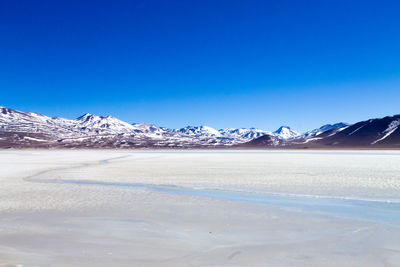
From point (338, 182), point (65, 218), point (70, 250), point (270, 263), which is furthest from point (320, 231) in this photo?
point (338, 182)

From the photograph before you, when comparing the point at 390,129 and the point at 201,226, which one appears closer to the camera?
the point at 201,226

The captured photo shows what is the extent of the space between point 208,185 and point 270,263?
41.8 ft

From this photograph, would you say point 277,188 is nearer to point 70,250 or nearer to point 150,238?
point 150,238

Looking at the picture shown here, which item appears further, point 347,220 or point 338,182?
point 338,182

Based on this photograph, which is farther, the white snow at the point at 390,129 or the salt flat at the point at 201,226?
the white snow at the point at 390,129

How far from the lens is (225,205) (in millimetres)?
13453

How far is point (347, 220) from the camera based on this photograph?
10648 mm

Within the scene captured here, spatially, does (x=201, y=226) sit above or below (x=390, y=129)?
below

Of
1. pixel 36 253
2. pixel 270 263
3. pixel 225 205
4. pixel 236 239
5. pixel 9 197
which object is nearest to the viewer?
pixel 270 263

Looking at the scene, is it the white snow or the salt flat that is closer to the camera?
the salt flat

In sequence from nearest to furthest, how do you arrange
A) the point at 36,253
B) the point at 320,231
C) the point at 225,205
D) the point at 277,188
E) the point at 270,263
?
1. the point at 270,263
2. the point at 36,253
3. the point at 320,231
4. the point at 225,205
5. the point at 277,188

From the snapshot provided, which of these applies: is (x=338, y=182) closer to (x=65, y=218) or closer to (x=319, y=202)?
(x=319, y=202)

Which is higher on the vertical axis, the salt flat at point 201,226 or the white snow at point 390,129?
the white snow at point 390,129

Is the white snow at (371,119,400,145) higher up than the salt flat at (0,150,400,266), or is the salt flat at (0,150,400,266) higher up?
the white snow at (371,119,400,145)
